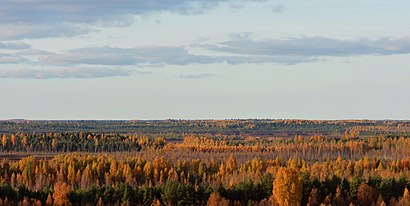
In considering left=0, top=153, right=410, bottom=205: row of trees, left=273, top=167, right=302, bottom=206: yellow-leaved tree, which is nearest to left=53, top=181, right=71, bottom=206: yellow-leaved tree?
left=0, top=153, right=410, bottom=205: row of trees

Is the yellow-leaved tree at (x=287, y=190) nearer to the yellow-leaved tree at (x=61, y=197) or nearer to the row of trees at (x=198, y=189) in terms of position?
the row of trees at (x=198, y=189)

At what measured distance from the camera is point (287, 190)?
452 ft

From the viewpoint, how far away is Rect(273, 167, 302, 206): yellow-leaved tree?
13450 cm

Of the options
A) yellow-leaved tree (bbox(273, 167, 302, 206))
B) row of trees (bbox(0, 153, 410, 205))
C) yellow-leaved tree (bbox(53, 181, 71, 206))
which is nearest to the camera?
yellow-leaved tree (bbox(53, 181, 71, 206))

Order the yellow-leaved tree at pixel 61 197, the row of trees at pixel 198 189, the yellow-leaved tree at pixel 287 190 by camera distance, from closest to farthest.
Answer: the yellow-leaved tree at pixel 61 197 → the yellow-leaved tree at pixel 287 190 → the row of trees at pixel 198 189

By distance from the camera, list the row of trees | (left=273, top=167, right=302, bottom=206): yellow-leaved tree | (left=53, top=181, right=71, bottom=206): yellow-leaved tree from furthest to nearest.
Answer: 1. the row of trees
2. (left=273, top=167, right=302, bottom=206): yellow-leaved tree
3. (left=53, top=181, right=71, bottom=206): yellow-leaved tree

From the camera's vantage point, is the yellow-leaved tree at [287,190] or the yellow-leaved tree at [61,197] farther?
the yellow-leaved tree at [287,190]

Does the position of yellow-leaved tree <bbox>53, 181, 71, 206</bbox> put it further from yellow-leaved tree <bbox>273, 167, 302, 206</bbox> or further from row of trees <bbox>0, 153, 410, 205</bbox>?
yellow-leaved tree <bbox>273, 167, 302, 206</bbox>

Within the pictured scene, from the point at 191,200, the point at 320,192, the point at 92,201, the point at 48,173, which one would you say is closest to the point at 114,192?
the point at 92,201

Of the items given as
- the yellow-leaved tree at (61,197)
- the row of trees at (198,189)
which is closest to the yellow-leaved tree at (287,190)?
the row of trees at (198,189)

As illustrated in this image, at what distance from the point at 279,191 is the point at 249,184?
14.3 m

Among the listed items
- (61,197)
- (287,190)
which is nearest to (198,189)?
(287,190)

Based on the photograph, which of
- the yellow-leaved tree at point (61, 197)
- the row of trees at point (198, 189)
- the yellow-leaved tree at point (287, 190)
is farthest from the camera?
the row of trees at point (198, 189)

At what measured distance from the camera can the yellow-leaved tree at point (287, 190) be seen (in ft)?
441
